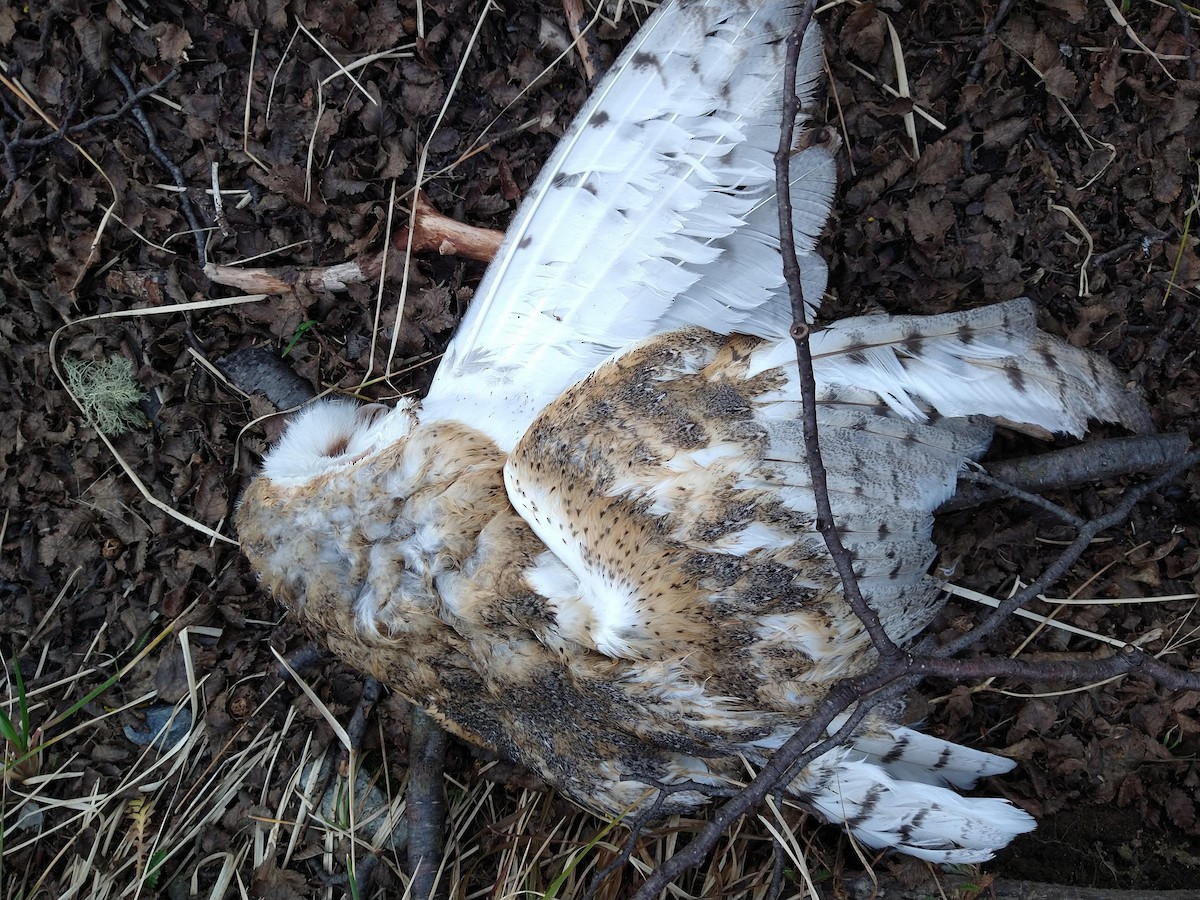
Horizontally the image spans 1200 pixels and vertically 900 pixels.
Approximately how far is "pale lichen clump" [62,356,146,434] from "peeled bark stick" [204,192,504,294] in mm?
404

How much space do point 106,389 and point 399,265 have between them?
974mm

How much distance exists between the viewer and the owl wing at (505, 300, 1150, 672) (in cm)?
165

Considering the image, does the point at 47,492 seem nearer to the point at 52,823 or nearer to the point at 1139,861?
the point at 52,823

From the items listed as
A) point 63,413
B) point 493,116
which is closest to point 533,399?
point 493,116

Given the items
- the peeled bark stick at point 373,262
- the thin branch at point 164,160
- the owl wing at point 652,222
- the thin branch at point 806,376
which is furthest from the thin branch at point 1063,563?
the thin branch at point 164,160

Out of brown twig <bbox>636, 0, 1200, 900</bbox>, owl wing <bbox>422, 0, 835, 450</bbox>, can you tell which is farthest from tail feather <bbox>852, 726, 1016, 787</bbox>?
owl wing <bbox>422, 0, 835, 450</bbox>

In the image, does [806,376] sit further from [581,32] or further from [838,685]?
[581,32]

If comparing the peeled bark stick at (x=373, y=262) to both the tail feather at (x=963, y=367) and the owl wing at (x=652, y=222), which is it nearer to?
the owl wing at (x=652, y=222)

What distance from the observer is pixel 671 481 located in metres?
1.65

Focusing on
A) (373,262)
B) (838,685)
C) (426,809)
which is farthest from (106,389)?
(838,685)

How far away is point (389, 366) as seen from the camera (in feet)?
7.99

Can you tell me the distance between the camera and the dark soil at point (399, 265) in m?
2.22

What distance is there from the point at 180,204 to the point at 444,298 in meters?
0.91

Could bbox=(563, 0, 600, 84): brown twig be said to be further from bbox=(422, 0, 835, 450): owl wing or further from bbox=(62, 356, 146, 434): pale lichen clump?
bbox=(62, 356, 146, 434): pale lichen clump
